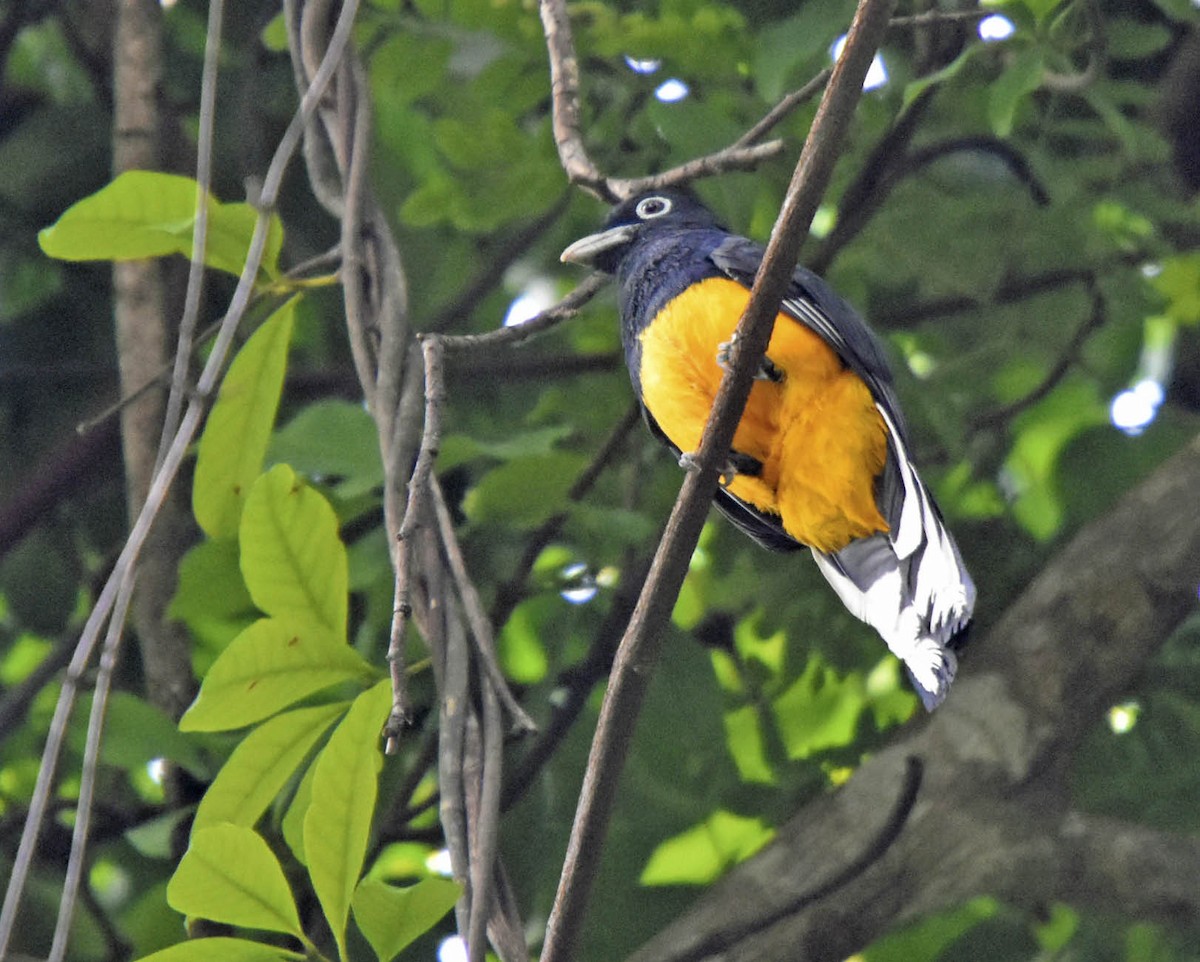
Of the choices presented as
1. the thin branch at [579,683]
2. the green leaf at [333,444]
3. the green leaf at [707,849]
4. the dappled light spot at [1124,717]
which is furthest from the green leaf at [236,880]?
the dappled light spot at [1124,717]

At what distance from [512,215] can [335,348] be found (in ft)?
2.82

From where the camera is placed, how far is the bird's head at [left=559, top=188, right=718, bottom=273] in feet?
11.0

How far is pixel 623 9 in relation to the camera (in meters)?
3.82

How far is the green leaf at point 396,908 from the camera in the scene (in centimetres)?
183

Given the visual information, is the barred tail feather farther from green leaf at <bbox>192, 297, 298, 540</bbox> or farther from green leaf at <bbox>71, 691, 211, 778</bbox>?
green leaf at <bbox>71, 691, 211, 778</bbox>

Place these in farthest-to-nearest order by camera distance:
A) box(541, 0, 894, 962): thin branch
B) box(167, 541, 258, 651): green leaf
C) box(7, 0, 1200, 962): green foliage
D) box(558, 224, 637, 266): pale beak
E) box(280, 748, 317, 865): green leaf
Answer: box(558, 224, 637, 266): pale beak, box(167, 541, 258, 651): green leaf, box(7, 0, 1200, 962): green foliage, box(280, 748, 317, 865): green leaf, box(541, 0, 894, 962): thin branch

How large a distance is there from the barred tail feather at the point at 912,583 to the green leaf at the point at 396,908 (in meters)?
0.69

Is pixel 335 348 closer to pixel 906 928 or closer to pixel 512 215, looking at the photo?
pixel 512 215

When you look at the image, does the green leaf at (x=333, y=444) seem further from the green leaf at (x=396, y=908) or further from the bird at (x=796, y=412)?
the green leaf at (x=396, y=908)

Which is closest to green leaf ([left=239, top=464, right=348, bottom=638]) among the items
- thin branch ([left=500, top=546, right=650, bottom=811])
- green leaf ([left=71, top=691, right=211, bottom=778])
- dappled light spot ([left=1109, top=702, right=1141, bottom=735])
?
green leaf ([left=71, top=691, right=211, bottom=778])

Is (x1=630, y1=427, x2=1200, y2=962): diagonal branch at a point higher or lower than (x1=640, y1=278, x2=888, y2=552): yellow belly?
lower

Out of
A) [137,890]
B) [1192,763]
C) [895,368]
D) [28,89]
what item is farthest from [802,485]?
[28,89]

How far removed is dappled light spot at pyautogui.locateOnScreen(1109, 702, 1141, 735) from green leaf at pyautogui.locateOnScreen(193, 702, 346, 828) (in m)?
1.99

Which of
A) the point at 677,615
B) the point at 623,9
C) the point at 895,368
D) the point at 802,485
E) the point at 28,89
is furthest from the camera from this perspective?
the point at 28,89
